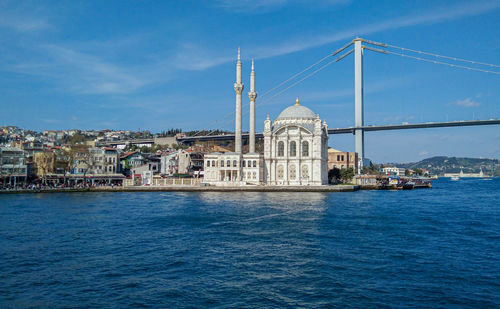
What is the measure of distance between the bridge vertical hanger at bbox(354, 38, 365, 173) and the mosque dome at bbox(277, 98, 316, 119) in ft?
63.0

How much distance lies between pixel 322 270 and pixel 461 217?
16392 millimetres

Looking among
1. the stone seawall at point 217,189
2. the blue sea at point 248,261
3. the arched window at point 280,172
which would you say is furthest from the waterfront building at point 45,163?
the blue sea at point 248,261

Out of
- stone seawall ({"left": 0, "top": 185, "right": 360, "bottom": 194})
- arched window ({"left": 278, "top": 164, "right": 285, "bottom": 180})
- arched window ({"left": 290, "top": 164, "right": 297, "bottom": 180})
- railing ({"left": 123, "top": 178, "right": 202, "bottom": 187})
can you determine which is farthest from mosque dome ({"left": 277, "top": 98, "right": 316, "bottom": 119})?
railing ({"left": 123, "top": 178, "right": 202, "bottom": 187})

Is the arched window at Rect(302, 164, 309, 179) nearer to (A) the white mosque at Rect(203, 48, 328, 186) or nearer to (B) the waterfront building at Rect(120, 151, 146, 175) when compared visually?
(A) the white mosque at Rect(203, 48, 328, 186)

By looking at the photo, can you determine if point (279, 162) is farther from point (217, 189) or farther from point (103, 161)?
point (103, 161)

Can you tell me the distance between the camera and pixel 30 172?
5072cm

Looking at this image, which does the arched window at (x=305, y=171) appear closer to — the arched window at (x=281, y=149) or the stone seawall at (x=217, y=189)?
the arched window at (x=281, y=149)

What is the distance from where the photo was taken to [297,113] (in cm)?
5262

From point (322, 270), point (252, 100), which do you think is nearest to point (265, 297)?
point (322, 270)

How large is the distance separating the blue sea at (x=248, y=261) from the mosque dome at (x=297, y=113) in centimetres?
2948

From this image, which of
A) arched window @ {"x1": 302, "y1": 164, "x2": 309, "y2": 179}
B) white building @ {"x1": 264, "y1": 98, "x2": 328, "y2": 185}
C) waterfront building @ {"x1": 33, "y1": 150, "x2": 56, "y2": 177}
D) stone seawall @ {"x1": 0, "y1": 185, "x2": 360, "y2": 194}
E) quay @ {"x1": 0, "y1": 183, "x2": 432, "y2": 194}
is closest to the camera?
quay @ {"x1": 0, "y1": 183, "x2": 432, "y2": 194}

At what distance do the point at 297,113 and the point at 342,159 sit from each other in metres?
20.6

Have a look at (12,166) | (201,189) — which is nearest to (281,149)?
(201,189)

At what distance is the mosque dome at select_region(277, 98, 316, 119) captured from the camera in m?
52.2
